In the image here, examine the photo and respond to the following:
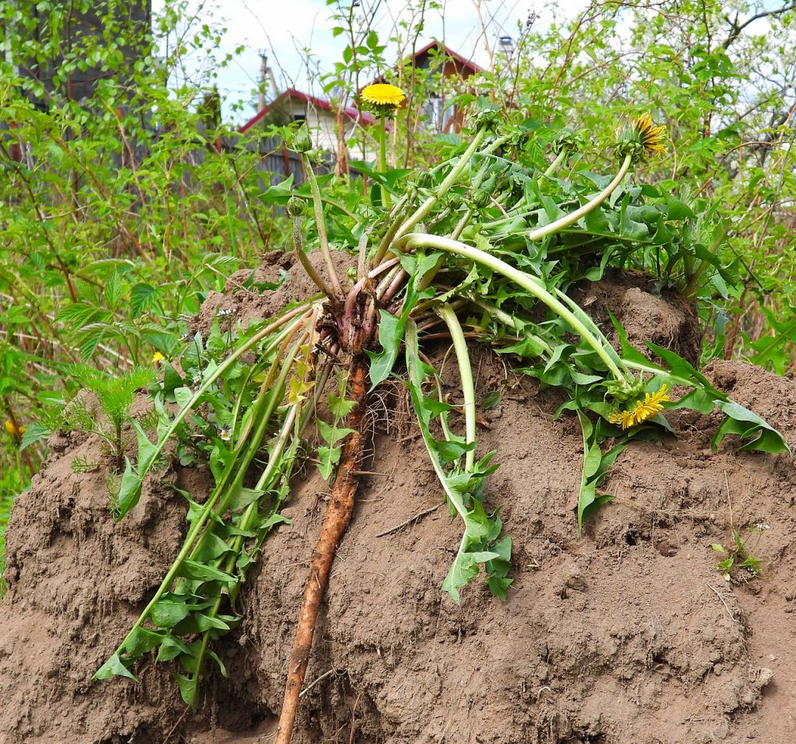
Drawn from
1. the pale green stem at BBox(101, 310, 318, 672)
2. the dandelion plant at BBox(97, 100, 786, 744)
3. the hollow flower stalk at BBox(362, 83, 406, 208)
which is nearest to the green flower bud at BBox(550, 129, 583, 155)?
the dandelion plant at BBox(97, 100, 786, 744)

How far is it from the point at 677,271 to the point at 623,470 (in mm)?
844

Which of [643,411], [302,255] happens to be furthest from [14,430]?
[643,411]

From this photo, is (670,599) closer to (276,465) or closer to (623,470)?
(623,470)

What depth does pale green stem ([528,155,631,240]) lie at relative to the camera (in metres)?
2.10

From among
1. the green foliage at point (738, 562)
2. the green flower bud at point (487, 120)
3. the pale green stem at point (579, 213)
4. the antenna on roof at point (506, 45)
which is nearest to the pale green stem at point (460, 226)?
the pale green stem at point (579, 213)

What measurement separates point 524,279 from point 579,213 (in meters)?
0.28

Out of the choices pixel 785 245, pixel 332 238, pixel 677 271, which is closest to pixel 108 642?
pixel 332 238

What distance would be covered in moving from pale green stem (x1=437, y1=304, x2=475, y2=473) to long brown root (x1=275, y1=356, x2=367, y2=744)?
259 millimetres

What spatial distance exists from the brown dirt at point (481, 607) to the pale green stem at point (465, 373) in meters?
0.10

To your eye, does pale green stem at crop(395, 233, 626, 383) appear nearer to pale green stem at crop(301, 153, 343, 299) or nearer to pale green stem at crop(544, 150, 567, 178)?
pale green stem at crop(301, 153, 343, 299)

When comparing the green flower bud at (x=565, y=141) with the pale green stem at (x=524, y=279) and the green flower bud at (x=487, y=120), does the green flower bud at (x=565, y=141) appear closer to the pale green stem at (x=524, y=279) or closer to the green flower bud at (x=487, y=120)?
the green flower bud at (x=487, y=120)

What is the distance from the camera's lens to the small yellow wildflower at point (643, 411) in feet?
6.04

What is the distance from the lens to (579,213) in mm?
2109

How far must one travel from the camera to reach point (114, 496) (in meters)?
2.21
